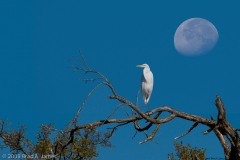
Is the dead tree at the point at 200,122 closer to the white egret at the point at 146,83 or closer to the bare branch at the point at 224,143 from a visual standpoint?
the bare branch at the point at 224,143

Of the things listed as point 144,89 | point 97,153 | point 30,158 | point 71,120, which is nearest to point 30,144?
point 30,158

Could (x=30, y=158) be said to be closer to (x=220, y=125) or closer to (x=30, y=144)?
(x=30, y=144)

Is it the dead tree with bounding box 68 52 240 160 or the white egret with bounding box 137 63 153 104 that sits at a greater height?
the white egret with bounding box 137 63 153 104

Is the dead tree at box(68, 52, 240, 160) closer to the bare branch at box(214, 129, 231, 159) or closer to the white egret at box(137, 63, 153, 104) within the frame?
the bare branch at box(214, 129, 231, 159)

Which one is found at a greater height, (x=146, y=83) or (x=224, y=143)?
(x=146, y=83)

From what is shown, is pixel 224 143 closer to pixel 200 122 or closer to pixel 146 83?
pixel 200 122

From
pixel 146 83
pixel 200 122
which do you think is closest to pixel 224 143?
pixel 200 122

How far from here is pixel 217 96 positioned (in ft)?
29.3

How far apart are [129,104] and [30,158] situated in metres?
10.0

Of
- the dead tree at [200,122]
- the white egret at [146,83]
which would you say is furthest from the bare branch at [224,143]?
the white egret at [146,83]

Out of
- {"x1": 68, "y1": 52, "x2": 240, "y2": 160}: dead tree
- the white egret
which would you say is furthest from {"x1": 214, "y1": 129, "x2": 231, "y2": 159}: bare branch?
the white egret

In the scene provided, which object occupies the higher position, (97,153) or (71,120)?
(97,153)

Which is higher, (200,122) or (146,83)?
(146,83)

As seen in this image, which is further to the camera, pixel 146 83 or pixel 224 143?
pixel 146 83
